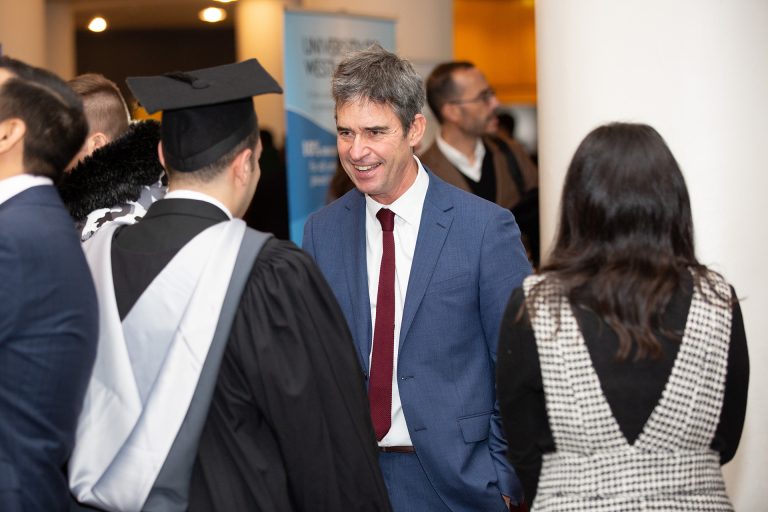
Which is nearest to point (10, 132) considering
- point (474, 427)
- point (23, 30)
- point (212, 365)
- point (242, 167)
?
point (242, 167)

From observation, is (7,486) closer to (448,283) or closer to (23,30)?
(448,283)

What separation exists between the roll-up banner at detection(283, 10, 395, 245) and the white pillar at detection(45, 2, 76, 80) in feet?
20.2

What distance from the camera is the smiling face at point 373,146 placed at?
288cm

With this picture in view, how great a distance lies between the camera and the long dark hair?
2.02 metres

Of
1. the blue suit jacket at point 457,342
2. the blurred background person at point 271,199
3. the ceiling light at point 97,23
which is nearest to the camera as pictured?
the blue suit jacket at point 457,342

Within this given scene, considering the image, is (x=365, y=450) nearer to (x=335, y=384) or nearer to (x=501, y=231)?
(x=335, y=384)

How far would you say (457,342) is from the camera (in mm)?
2805

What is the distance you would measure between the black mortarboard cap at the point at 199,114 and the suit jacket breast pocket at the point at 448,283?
2.44ft

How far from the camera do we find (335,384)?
2.22 metres

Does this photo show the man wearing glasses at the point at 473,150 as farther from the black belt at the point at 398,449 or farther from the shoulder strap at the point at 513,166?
the black belt at the point at 398,449

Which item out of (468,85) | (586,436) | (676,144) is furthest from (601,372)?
(468,85)

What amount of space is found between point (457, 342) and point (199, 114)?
96 cm

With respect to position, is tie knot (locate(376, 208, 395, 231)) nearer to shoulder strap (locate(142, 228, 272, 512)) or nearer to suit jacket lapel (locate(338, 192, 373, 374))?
suit jacket lapel (locate(338, 192, 373, 374))

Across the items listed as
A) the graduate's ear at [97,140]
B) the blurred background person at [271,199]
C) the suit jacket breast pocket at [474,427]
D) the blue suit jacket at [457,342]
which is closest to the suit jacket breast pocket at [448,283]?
the blue suit jacket at [457,342]
